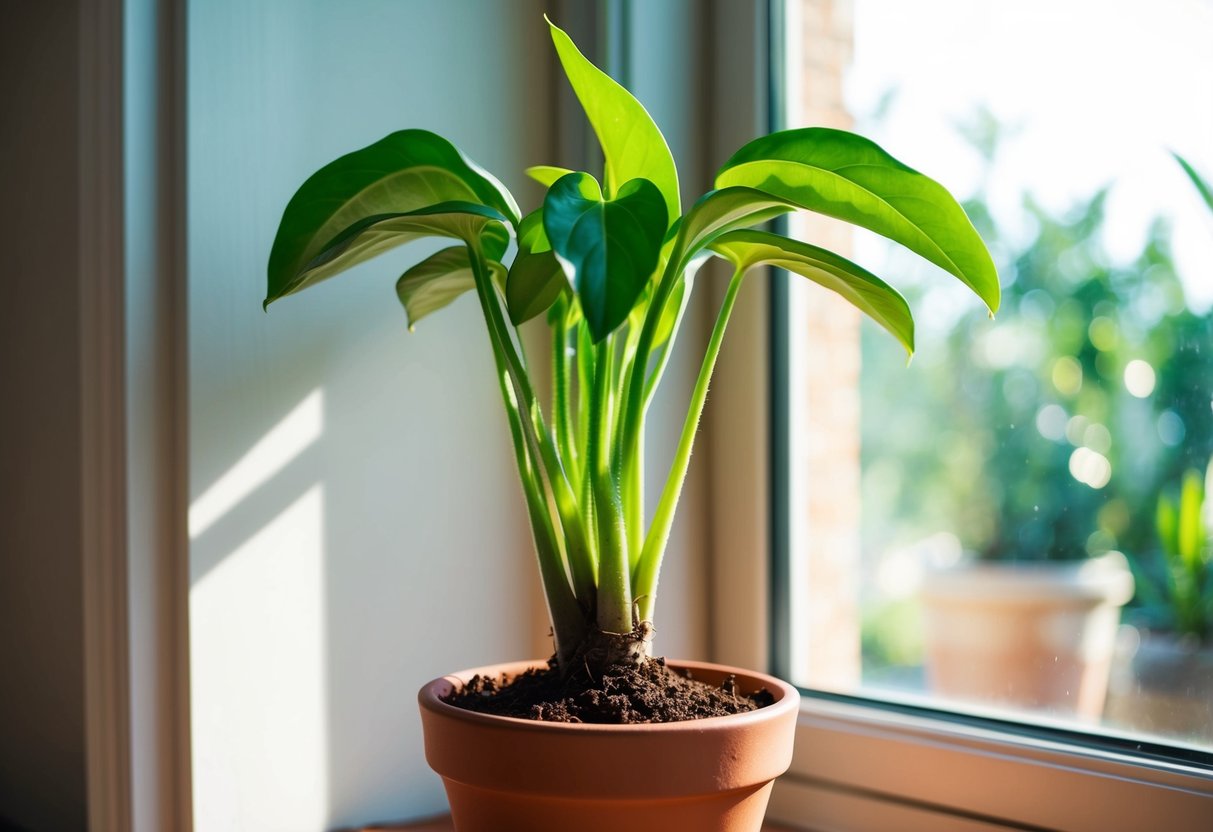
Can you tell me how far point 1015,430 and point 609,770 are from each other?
948mm

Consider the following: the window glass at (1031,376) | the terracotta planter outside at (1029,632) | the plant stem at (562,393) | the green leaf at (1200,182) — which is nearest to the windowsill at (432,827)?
the window glass at (1031,376)

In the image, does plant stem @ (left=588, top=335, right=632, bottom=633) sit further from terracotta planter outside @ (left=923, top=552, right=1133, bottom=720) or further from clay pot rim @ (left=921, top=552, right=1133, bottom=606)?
clay pot rim @ (left=921, top=552, right=1133, bottom=606)

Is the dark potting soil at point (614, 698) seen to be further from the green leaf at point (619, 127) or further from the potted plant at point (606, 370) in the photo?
the green leaf at point (619, 127)

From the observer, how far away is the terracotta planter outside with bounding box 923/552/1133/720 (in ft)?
3.05

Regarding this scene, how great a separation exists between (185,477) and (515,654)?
14.8 inches

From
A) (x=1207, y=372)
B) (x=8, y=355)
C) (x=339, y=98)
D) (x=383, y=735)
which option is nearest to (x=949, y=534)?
(x=1207, y=372)

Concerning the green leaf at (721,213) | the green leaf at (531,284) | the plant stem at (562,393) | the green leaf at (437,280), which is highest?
the green leaf at (721,213)

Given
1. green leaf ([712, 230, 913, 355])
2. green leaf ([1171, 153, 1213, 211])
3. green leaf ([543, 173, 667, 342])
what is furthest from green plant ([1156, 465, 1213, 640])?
green leaf ([543, 173, 667, 342])

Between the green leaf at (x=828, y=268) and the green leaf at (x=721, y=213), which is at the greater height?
the green leaf at (x=721, y=213)

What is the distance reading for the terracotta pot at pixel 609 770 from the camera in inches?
22.1

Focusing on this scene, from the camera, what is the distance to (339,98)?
34.6 inches

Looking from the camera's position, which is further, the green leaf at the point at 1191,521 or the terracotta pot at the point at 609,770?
the green leaf at the point at 1191,521

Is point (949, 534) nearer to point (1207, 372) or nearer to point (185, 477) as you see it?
point (1207, 372)

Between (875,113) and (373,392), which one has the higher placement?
(875,113)
